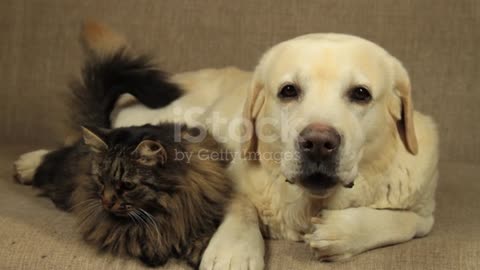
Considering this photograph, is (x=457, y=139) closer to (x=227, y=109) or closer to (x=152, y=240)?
(x=227, y=109)

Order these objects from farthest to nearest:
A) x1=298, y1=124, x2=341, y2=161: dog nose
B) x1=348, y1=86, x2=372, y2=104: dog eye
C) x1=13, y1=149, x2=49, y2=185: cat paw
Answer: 1. x1=13, y1=149, x2=49, y2=185: cat paw
2. x1=348, y1=86, x2=372, y2=104: dog eye
3. x1=298, y1=124, x2=341, y2=161: dog nose

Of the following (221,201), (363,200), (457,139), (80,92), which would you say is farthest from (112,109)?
(457,139)

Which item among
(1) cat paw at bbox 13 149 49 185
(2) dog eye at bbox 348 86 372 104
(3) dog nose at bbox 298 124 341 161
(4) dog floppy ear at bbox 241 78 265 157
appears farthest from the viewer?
(1) cat paw at bbox 13 149 49 185

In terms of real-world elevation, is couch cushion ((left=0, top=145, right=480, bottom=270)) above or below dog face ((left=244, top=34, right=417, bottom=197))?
below

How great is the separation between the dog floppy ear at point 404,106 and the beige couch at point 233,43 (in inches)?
20.7

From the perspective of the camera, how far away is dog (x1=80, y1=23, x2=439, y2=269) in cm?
132

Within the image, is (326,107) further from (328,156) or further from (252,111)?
(252,111)

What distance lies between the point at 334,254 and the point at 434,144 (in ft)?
1.42

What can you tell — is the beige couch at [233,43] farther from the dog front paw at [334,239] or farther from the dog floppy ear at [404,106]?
the dog front paw at [334,239]

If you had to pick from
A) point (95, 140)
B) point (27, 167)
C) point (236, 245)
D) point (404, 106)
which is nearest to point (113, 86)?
point (27, 167)

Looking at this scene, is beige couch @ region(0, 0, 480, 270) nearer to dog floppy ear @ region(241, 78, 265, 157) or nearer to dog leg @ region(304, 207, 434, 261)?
dog leg @ region(304, 207, 434, 261)

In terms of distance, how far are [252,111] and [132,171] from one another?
0.35m

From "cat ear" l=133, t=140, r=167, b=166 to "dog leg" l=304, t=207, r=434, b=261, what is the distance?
1.16 ft

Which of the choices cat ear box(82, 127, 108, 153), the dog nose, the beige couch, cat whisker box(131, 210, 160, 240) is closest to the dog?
the dog nose
